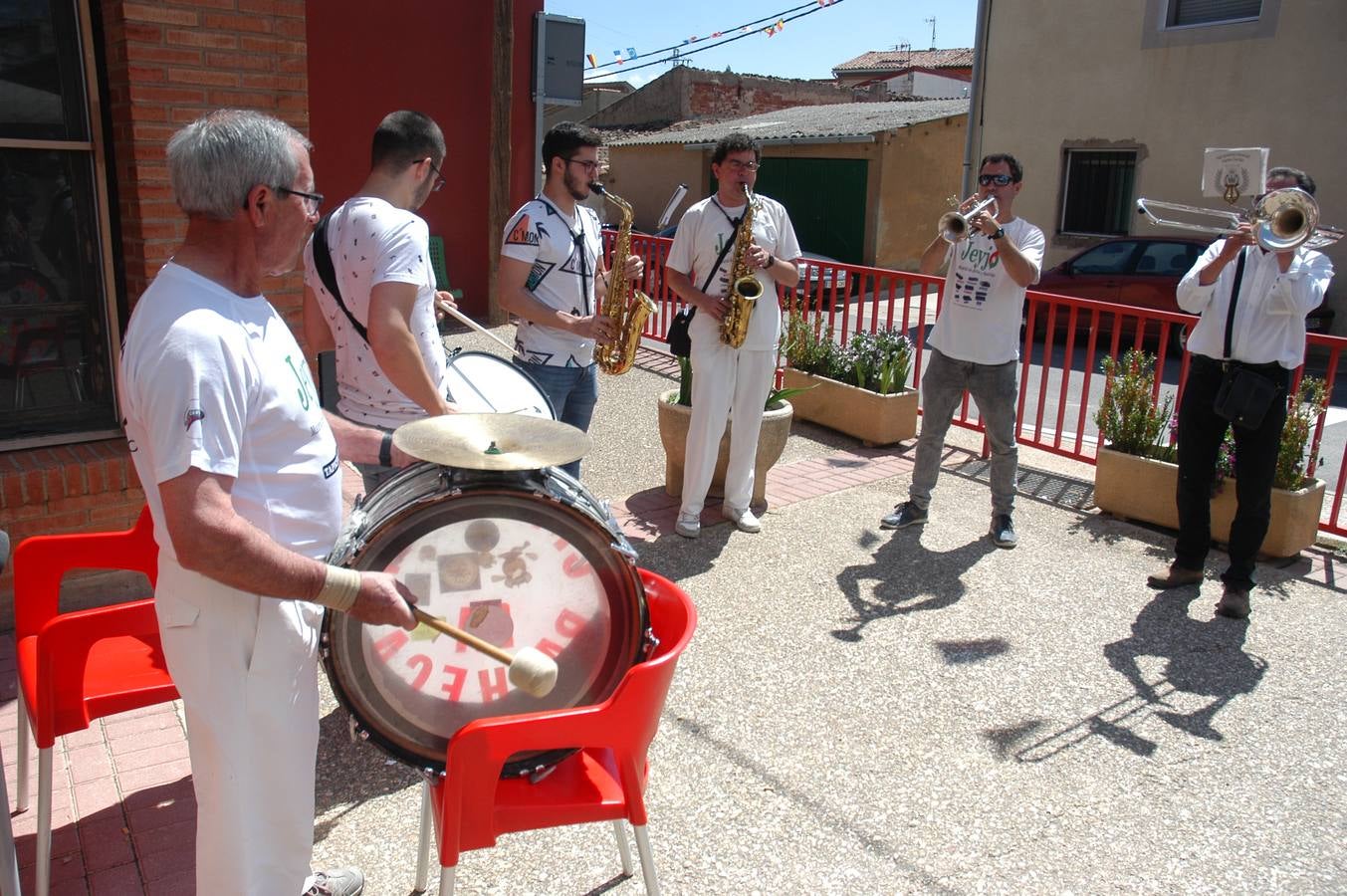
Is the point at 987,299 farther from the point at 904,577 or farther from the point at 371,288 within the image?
the point at 371,288

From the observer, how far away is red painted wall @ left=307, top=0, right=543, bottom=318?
30.3 feet

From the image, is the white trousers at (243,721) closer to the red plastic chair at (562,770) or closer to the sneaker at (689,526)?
the red plastic chair at (562,770)

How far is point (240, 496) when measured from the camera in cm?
190

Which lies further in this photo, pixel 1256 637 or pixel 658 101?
pixel 658 101

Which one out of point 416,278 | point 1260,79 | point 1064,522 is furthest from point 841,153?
point 416,278

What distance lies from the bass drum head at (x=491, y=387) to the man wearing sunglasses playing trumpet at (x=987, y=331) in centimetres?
269

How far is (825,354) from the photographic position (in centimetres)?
753

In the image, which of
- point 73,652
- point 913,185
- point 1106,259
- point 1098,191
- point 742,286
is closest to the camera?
point 73,652

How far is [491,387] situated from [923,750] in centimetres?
187

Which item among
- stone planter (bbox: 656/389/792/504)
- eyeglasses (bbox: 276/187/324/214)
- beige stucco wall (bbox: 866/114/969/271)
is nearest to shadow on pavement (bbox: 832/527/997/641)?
stone planter (bbox: 656/389/792/504)

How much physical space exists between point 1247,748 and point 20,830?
12.6 ft

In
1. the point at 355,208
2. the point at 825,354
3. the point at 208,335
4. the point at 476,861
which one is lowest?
the point at 476,861

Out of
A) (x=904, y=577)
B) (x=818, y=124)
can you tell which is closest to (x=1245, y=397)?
(x=904, y=577)

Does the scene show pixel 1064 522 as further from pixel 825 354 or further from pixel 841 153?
pixel 841 153
